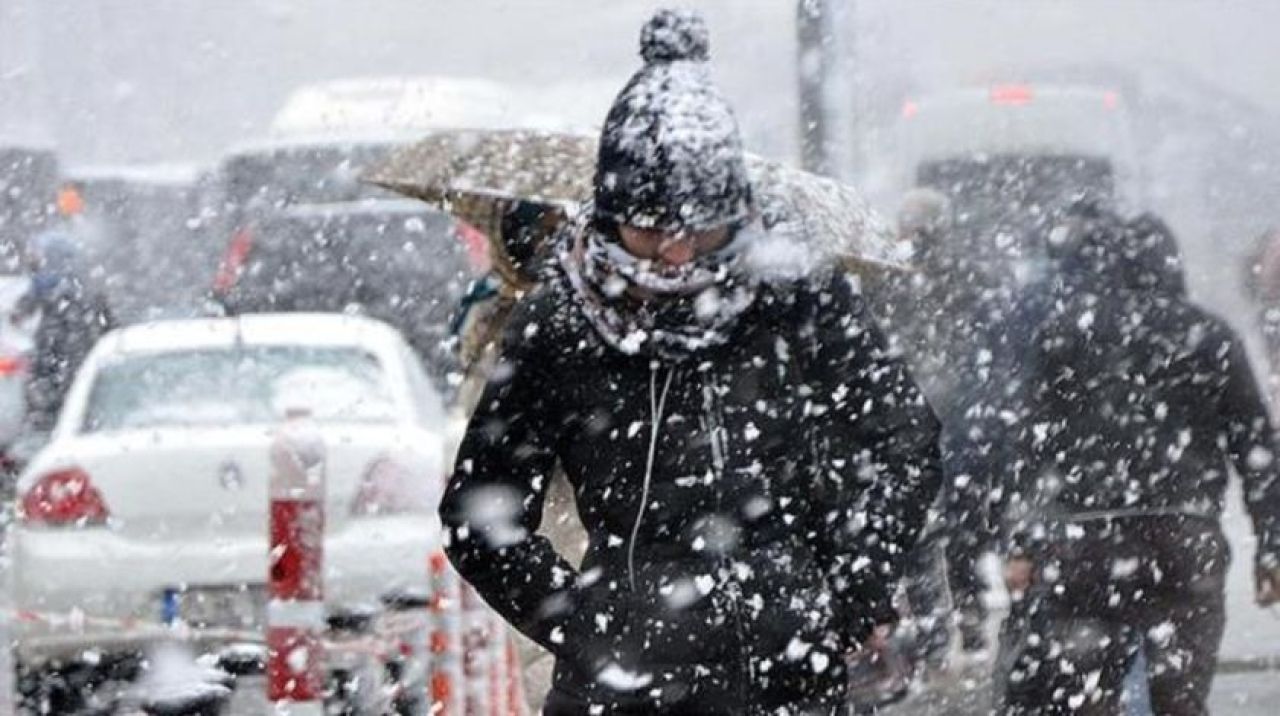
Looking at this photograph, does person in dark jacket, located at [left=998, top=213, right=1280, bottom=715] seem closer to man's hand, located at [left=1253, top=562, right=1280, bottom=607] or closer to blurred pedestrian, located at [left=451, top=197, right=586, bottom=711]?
man's hand, located at [left=1253, top=562, right=1280, bottom=607]

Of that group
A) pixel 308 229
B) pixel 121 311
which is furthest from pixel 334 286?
pixel 121 311

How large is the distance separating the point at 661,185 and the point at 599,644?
2.38 ft

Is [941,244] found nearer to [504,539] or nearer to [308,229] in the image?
[504,539]

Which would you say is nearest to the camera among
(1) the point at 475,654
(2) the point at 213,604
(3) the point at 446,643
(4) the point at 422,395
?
(3) the point at 446,643

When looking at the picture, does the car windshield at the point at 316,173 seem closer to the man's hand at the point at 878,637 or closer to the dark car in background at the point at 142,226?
the dark car in background at the point at 142,226

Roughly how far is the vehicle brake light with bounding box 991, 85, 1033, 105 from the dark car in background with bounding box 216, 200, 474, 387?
14.9 feet

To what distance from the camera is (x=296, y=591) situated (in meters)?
6.87

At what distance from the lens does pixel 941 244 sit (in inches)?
444

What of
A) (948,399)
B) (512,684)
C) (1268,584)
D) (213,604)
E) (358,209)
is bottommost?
(358,209)

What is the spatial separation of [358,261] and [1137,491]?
14.3m

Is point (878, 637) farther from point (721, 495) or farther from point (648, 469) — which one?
point (648, 469)

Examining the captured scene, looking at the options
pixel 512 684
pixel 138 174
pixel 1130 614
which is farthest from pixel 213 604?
pixel 138 174

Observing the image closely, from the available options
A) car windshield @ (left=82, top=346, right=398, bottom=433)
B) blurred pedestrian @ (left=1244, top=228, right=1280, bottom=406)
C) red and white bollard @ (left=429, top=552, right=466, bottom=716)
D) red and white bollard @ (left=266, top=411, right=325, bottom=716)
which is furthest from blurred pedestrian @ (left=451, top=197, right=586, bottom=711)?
blurred pedestrian @ (left=1244, top=228, right=1280, bottom=406)

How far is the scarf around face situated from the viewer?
14.7 feet
